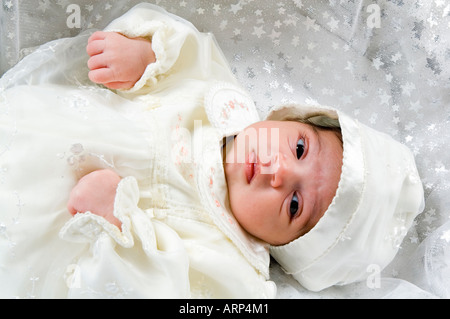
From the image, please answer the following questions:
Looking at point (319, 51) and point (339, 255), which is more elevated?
point (319, 51)

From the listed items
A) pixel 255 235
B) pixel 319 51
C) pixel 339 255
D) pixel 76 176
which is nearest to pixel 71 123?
pixel 76 176

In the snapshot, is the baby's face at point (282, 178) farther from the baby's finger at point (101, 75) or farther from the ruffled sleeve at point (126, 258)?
the baby's finger at point (101, 75)

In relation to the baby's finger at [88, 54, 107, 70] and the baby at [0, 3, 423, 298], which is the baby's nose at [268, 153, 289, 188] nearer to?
the baby at [0, 3, 423, 298]

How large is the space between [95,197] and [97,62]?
379 mm

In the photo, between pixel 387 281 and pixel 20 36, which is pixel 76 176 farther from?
pixel 387 281

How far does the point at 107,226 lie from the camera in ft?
3.51

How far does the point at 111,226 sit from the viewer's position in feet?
3.53

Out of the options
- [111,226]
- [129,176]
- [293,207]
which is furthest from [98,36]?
[293,207]

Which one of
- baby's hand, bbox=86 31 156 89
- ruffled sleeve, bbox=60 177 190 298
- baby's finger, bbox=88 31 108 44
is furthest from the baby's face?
baby's finger, bbox=88 31 108 44

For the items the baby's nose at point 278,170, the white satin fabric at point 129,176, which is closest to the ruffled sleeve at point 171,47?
the white satin fabric at point 129,176

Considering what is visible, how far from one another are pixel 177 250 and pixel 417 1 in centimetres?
98

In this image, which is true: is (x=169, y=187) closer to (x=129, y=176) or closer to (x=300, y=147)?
(x=129, y=176)

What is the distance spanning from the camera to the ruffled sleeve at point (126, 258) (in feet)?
3.51
